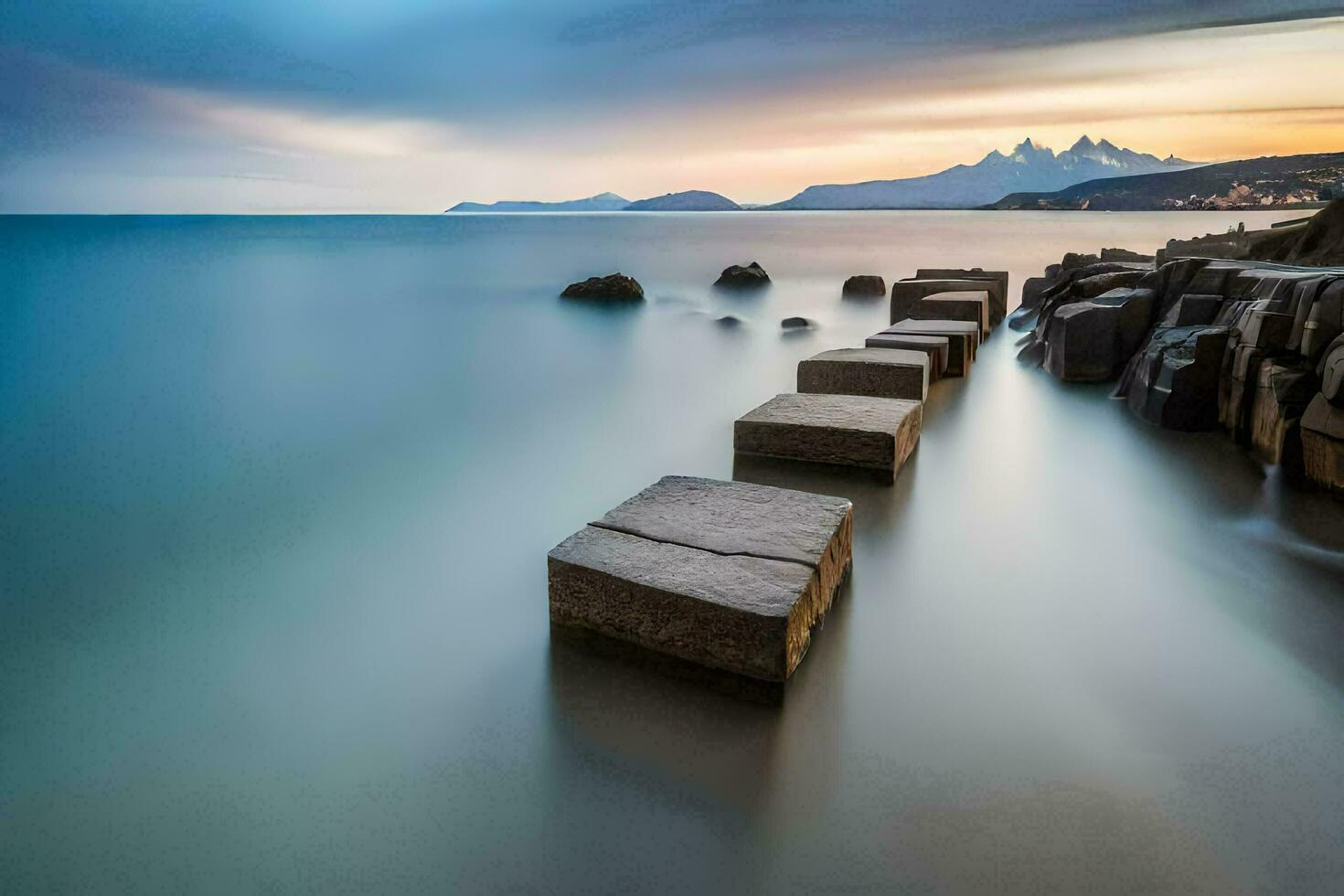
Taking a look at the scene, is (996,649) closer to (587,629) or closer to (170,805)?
(587,629)

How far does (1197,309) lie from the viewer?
5.39 meters

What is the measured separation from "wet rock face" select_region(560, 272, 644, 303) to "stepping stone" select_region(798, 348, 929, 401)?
881 cm

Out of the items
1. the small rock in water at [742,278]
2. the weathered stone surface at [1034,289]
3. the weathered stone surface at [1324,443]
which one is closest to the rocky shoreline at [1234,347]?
the weathered stone surface at [1324,443]

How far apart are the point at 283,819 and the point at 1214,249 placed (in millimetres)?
12911

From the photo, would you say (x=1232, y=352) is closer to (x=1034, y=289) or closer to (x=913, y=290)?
(x=913, y=290)

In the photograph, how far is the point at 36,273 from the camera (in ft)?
69.9

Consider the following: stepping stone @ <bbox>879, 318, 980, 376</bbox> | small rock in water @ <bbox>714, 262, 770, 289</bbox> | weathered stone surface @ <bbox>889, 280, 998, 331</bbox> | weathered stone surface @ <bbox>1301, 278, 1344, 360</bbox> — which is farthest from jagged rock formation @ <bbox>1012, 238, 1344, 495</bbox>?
small rock in water @ <bbox>714, 262, 770, 289</bbox>

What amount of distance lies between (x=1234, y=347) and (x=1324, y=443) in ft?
3.62

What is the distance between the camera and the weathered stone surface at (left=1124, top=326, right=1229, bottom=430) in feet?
15.3

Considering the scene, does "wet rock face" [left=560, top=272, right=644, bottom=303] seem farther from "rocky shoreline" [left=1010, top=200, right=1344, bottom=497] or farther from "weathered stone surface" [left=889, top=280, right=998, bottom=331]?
"rocky shoreline" [left=1010, top=200, right=1344, bottom=497]

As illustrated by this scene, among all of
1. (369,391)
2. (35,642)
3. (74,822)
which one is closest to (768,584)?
(74,822)

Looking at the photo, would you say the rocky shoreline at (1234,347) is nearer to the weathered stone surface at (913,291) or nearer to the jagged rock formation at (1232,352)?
the jagged rock formation at (1232,352)

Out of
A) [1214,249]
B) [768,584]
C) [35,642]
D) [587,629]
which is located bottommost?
[35,642]

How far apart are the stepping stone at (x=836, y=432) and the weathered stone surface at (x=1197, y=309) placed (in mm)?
2548
